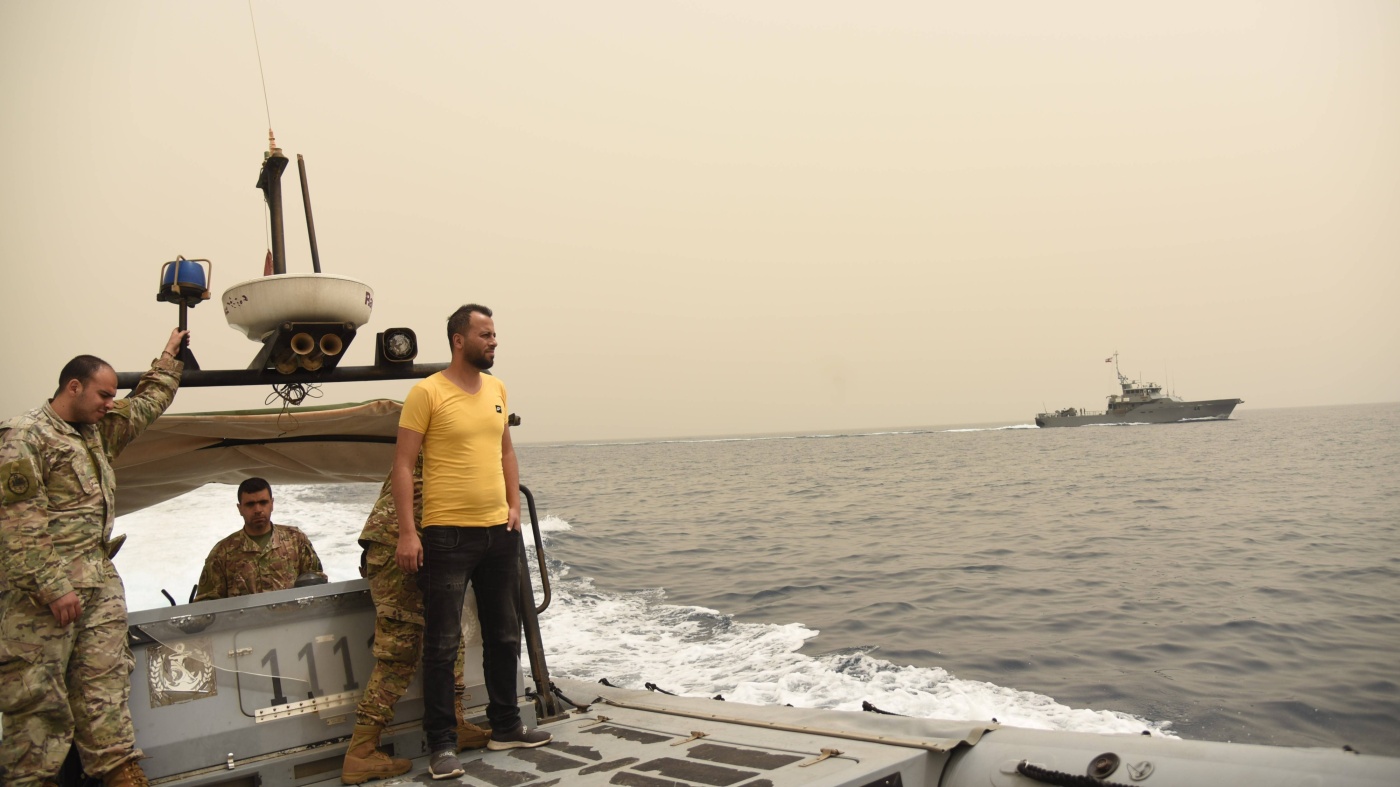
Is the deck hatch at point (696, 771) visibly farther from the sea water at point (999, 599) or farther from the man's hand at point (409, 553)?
the sea water at point (999, 599)

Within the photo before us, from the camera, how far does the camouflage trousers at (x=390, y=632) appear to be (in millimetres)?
3799

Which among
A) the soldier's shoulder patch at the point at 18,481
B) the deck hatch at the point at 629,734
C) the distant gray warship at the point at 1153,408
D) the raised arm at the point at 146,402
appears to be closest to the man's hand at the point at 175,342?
the raised arm at the point at 146,402

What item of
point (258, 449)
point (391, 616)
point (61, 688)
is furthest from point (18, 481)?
point (258, 449)

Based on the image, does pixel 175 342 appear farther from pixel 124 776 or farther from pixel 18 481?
pixel 124 776

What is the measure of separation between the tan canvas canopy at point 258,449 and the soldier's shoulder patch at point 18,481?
877 mm

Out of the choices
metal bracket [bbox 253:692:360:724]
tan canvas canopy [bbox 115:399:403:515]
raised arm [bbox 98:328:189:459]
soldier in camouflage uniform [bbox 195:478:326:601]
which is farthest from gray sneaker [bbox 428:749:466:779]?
raised arm [bbox 98:328:189:459]

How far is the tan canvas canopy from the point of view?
4.21 metres

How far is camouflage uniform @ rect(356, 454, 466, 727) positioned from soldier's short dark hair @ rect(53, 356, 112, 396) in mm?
1156

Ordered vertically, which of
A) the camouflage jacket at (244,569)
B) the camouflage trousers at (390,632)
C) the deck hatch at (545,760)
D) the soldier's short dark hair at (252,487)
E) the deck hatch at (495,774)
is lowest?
the deck hatch at (545,760)

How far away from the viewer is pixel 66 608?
3.11 m

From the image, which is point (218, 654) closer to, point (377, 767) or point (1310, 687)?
Result: point (377, 767)

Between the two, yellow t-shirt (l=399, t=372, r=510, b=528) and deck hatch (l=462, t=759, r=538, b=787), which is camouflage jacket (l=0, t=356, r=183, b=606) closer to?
yellow t-shirt (l=399, t=372, r=510, b=528)

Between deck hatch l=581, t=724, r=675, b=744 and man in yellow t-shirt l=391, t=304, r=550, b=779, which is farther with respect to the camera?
deck hatch l=581, t=724, r=675, b=744

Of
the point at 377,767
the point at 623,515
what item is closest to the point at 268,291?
the point at 377,767
